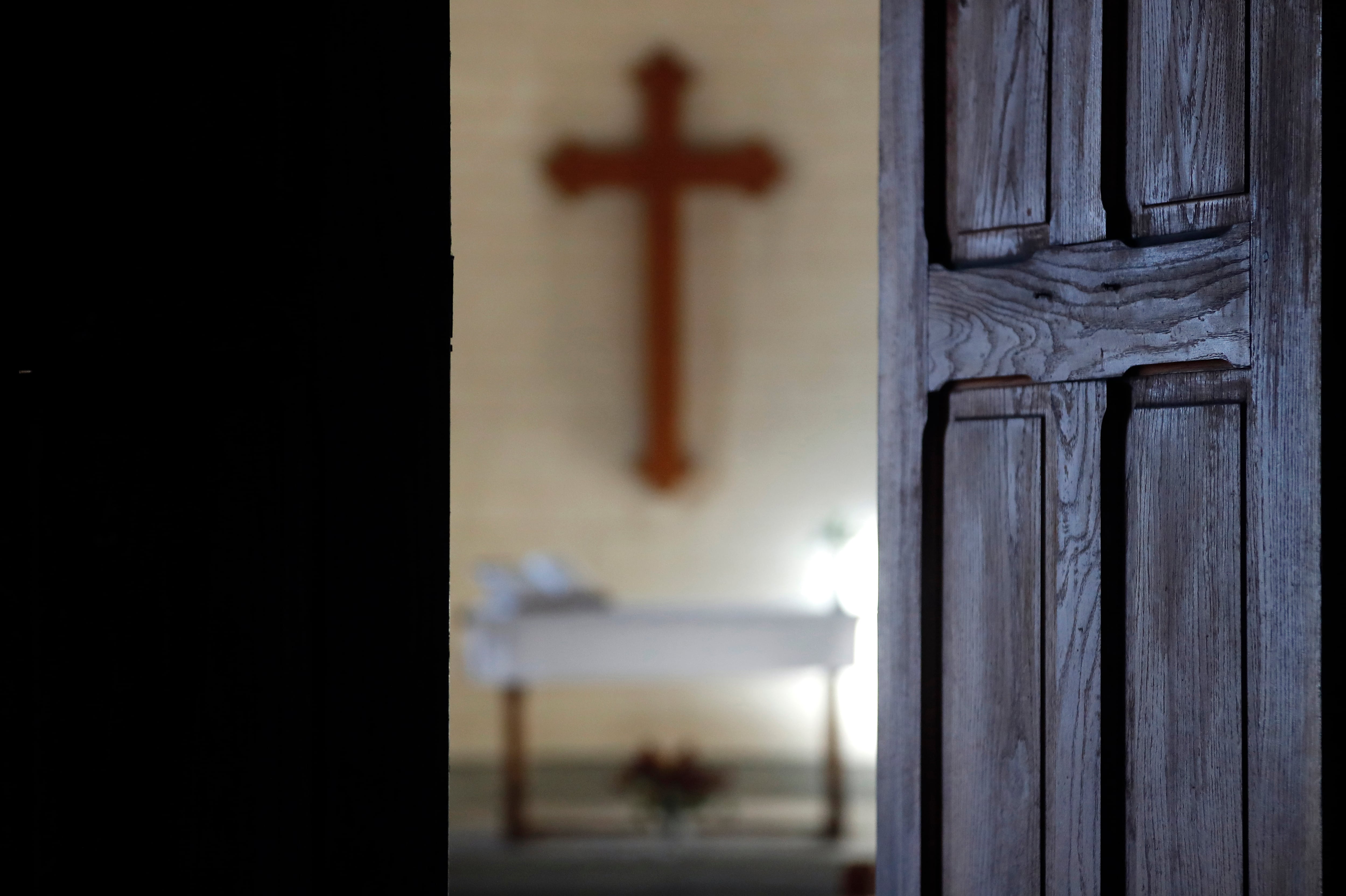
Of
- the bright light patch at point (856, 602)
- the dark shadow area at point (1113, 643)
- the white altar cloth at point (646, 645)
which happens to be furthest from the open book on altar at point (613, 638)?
the dark shadow area at point (1113, 643)

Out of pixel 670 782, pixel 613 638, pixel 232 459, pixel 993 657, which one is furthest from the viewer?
pixel 670 782

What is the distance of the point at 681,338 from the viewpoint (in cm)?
512

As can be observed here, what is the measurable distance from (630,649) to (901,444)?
238 cm

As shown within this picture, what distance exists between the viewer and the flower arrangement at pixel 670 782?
4035 millimetres

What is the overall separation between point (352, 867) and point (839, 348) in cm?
423

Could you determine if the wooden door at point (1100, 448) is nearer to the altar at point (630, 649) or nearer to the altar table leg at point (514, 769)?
the altar at point (630, 649)

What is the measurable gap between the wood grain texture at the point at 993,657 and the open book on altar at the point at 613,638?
233 cm

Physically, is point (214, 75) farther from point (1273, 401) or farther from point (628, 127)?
point (628, 127)

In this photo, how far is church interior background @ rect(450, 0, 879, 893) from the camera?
5.06 metres

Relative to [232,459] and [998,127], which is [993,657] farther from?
[232,459]

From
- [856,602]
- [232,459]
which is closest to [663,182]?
[856,602]

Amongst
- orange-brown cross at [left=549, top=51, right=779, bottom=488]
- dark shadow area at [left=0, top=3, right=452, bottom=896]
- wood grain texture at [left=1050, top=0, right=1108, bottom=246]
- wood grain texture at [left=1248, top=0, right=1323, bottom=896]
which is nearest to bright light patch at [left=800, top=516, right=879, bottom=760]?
orange-brown cross at [left=549, top=51, right=779, bottom=488]

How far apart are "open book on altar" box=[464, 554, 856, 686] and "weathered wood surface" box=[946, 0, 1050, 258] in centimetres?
247

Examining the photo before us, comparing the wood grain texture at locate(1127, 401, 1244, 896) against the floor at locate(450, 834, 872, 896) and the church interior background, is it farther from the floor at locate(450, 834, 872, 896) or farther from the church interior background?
the church interior background
